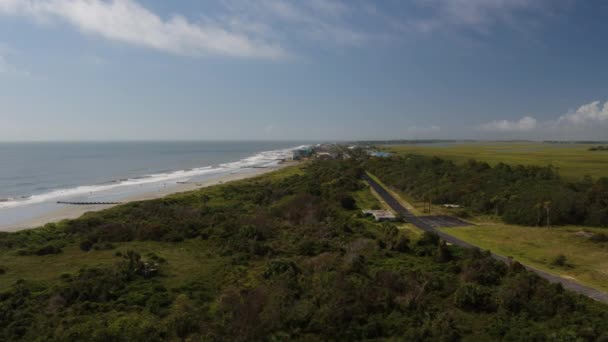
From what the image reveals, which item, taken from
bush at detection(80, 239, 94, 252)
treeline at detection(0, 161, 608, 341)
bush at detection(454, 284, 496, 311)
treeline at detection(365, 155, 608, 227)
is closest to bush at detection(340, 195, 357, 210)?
treeline at detection(365, 155, 608, 227)

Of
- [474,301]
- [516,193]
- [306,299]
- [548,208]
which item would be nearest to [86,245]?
[306,299]

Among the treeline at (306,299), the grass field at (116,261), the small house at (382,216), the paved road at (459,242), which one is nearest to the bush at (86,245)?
the treeline at (306,299)

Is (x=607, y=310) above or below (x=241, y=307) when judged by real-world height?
below

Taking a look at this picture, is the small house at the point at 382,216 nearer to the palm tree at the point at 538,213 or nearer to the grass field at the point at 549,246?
the grass field at the point at 549,246

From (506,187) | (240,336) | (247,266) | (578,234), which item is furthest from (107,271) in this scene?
(506,187)

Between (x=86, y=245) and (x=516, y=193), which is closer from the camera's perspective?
(x=86, y=245)

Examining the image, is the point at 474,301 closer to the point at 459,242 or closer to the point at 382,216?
the point at 459,242

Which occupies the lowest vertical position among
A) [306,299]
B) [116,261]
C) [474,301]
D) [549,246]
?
[549,246]

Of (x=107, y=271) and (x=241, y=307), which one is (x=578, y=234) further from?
(x=107, y=271)
